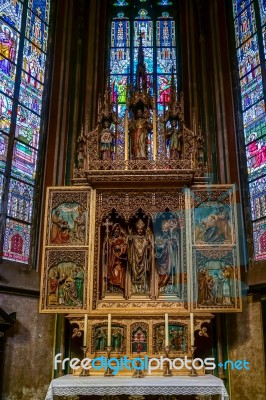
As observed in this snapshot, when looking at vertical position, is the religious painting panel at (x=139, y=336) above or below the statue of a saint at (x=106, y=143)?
below

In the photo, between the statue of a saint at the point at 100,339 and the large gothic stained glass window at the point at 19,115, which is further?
the large gothic stained glass window at the point at 19,115

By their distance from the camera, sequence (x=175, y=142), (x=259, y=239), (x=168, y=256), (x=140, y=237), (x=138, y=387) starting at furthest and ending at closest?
(x=259, y=239) < (x=175, y=142) < (x=140, y=237) < (x=168, y=256) < (x=138, y=387)

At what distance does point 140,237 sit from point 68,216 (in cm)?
130

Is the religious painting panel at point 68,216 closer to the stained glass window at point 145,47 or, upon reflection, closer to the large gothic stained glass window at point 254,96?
the large gothic stained glass window at point 254,96

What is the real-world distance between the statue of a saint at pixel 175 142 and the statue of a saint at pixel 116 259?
1721 millimetres

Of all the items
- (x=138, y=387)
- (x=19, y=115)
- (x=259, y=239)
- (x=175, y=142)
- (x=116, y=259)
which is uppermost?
(x=19, y=115)

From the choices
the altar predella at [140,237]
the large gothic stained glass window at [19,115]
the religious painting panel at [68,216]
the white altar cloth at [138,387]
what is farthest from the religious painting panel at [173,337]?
the large gothic stained glass window at [19,115]

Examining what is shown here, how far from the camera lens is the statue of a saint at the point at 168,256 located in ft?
25.9

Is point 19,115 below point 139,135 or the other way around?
the other way around

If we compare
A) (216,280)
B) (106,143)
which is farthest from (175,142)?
(216,280)

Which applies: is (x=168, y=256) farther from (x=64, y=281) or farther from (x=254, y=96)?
(x=254, y=96)

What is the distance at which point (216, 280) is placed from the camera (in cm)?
749

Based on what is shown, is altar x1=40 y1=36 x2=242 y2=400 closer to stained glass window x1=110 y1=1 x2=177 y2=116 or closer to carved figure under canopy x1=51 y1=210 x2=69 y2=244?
carved figure under canopy x1=51 y1=210 x2=69 y2=244

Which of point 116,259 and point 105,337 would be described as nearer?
point 105,337
